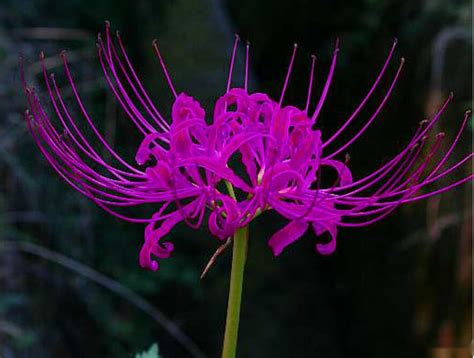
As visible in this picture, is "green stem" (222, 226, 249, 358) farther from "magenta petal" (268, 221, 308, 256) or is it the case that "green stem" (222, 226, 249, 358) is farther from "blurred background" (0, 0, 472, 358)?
"blurred background" (0, 0, 472, 358)

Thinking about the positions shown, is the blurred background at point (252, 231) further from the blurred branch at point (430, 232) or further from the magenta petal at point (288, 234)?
the magenta petal at point (288, 234)

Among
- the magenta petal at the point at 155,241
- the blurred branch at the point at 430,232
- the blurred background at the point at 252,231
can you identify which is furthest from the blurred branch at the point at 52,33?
the magenta petal at the point at 155,241

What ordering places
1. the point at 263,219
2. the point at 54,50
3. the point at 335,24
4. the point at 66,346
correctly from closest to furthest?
the point at 66,346 < the point at 54,50 < the point at 335,24 < the point at 263,219

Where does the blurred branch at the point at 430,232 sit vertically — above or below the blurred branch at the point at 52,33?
below

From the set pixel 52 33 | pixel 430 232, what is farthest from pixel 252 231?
pixel 52 33

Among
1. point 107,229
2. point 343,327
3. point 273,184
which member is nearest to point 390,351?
point 343,327

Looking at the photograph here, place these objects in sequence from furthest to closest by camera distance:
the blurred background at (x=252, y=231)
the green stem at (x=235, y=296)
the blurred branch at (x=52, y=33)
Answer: the blurred branch at (x=52, y=33) < the blurred background at (x=252, y=231) < the green stem at (x=235, y=296)

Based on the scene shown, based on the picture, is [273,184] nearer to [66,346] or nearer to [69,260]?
[69,260]

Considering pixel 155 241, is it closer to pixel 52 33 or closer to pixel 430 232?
pixel 52 33
